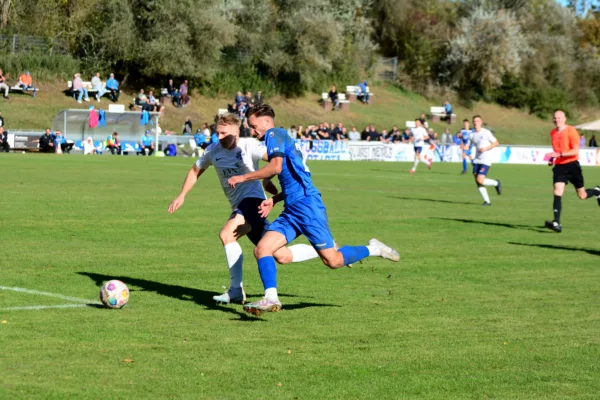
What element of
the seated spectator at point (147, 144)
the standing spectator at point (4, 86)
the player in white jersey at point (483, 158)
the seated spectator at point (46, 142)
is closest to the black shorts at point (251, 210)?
the player in white jersey at point (483, 158)

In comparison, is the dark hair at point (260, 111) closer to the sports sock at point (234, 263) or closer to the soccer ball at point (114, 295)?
the sports sock at point (234, 263)

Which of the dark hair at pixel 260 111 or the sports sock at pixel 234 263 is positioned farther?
the sports sock at pixel 234 263

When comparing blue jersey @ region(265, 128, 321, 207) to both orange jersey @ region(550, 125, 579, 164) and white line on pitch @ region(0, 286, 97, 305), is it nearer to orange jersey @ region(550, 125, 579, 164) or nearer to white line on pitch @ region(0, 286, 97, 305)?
white line on pitch @ region(0, 286, 97, 305)

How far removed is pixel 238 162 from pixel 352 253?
4.68 ft

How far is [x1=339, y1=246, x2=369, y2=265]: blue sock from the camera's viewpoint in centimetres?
902

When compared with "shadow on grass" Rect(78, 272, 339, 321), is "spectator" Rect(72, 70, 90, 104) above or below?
above

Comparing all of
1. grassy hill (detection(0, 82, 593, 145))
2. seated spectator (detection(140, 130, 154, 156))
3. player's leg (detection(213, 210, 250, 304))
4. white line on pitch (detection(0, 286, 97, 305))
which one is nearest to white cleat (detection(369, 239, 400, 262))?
player's leg (detection(213, 210, 250, 304))

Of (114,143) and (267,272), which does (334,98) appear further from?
(267,272)

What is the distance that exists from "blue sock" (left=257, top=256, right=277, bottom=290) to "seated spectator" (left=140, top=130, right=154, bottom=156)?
38877mm

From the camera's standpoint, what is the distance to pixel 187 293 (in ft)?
31.8

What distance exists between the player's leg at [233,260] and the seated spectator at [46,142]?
35.1 m

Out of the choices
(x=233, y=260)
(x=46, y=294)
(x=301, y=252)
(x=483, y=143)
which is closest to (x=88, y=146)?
(x=483, y=143)

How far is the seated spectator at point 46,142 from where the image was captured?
1687 inches

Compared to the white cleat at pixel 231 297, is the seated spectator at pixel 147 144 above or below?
below
